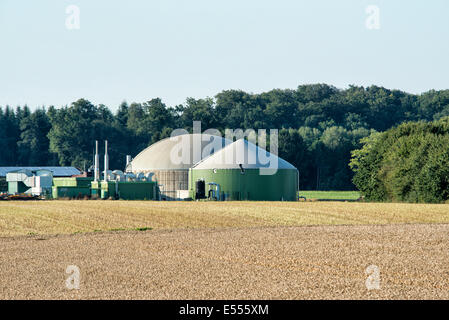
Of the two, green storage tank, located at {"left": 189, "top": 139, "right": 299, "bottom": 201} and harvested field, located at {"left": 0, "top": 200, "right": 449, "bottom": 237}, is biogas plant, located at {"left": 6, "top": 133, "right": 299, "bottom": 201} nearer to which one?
green storage tank, located at {"left": 189, "top": 139, "right": 299, "bottom": 201}

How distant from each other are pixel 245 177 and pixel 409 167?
46.0ft

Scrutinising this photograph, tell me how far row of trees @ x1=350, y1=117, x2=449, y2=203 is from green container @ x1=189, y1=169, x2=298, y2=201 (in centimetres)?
726

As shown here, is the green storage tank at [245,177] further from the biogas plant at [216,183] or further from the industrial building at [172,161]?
the industrial building at [172,161]

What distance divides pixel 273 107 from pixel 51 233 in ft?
391

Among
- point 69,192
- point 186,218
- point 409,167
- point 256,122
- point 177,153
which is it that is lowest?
point 186,218

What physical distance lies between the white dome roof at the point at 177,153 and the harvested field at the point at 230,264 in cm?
4297

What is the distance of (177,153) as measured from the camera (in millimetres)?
73875

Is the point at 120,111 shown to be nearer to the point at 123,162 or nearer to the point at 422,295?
the point at 123,162

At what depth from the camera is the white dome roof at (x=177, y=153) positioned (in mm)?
73000

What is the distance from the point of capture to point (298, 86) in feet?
530

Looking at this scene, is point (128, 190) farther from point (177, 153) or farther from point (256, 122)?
point (256, 122)
